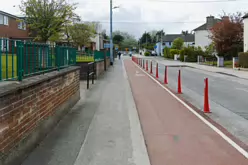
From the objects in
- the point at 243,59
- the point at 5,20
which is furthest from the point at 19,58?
the point at 5,20

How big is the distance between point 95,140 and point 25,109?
1727mm

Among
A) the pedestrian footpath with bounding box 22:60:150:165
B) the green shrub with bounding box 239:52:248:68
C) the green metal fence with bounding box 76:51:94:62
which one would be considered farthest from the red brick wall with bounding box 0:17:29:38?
the pedestrian footpath with bounding box 22:60:150:165

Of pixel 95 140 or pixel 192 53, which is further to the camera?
pixel 192 53

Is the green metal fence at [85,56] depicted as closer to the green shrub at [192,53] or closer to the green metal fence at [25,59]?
the green metal fence at [25,59]

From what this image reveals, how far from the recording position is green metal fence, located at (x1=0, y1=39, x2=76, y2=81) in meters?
4.93

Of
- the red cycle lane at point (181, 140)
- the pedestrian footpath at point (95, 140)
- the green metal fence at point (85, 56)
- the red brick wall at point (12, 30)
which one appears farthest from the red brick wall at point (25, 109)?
the red brick wall at point (12, 30)

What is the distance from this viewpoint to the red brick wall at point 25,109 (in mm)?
4480

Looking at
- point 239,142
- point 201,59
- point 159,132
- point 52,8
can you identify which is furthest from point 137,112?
point 201,59

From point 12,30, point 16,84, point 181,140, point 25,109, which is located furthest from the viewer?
point 12,30

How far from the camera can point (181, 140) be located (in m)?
6.42

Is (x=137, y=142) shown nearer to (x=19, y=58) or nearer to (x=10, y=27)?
(x=19, y=58)

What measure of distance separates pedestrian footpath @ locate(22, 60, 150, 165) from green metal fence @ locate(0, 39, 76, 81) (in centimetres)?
138

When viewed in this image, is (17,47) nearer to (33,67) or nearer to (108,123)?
(33,67)

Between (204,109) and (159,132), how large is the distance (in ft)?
9.43
